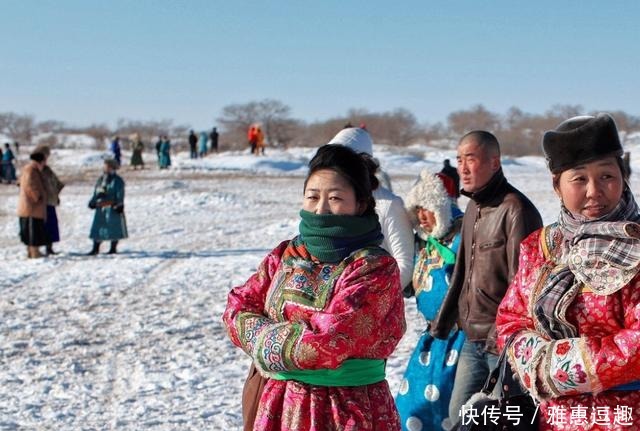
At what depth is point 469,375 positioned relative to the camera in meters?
3.87

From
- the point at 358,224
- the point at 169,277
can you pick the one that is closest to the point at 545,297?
the point at 358,224

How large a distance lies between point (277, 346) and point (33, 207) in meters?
10.6

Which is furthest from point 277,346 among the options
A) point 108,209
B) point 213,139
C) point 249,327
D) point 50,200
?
point 213,139

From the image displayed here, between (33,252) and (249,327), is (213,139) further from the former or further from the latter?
(249,327)

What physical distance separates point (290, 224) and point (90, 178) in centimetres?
1787

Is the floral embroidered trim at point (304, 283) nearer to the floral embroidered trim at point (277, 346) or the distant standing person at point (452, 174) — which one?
the floral embroidered trim at point (277, 346)

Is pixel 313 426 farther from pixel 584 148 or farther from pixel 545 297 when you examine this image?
pixel 584 148

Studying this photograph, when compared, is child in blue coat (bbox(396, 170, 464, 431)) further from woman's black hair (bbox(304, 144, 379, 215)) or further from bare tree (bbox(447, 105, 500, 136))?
bare tree (bbox(447, 105, 500, 136))

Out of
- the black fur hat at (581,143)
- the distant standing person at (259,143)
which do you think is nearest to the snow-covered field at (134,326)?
the black fur hat at (581,143)

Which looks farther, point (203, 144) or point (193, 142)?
point (203, 144)

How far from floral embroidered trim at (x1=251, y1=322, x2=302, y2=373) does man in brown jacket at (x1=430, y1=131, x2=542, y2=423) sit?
136 centimetres

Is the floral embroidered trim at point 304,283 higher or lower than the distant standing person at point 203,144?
higher

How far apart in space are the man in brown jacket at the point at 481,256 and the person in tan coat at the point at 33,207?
9.50 metres

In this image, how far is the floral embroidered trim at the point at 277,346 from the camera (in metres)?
2.61
